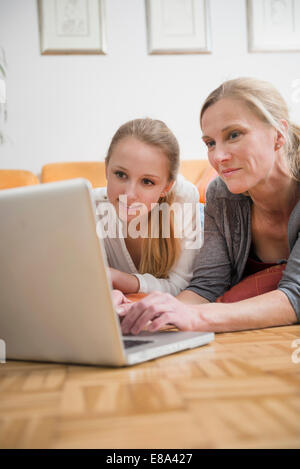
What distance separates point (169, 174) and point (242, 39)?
161cm

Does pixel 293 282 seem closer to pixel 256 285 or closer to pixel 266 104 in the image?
pixel 256 285

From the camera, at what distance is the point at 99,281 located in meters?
0.53

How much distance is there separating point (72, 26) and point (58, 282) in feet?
7.62

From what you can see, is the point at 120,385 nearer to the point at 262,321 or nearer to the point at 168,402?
the point at 168,402

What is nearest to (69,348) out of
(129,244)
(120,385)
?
(120,385)

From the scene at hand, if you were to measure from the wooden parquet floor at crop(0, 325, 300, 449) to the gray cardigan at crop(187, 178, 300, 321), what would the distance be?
599 millimetres

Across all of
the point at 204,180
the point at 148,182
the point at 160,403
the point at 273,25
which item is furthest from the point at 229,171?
the point at 273,25

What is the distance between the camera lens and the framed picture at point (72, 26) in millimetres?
2492

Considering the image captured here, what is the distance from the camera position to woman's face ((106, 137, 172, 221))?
4.41 ft
